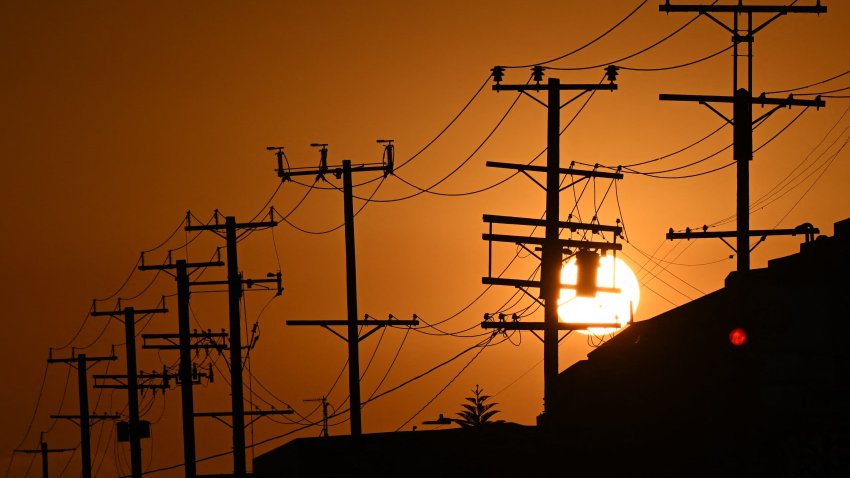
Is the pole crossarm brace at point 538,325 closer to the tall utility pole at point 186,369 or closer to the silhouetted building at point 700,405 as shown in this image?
the silhouetted building at point 700,405

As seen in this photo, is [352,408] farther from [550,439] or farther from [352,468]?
[550,439]

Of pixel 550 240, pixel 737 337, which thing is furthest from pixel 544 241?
pixel 737 337

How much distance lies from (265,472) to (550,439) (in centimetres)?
1552

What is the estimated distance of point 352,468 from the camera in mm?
46219

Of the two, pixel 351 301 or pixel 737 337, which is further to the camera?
pixel 351 301

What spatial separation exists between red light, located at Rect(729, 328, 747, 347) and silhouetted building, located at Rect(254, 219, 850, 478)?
0.08 feet

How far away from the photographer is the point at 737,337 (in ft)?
85.1

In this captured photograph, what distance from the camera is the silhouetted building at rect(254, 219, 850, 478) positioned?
31656 millimetres

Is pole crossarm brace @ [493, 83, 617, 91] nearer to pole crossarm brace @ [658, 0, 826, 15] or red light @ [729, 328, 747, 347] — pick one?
pole crossarm brace @ [658, 0, 826, 15]

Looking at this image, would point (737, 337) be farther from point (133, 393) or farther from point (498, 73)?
point (133, 393)

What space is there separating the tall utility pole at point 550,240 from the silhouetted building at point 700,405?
1.75 meters

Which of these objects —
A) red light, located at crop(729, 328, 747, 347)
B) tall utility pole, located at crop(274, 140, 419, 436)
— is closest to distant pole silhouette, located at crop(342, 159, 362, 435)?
tall utility pole, located at crop(274, 140, 419, 436)

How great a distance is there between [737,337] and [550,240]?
48.6 feet

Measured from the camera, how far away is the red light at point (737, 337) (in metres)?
26.0
